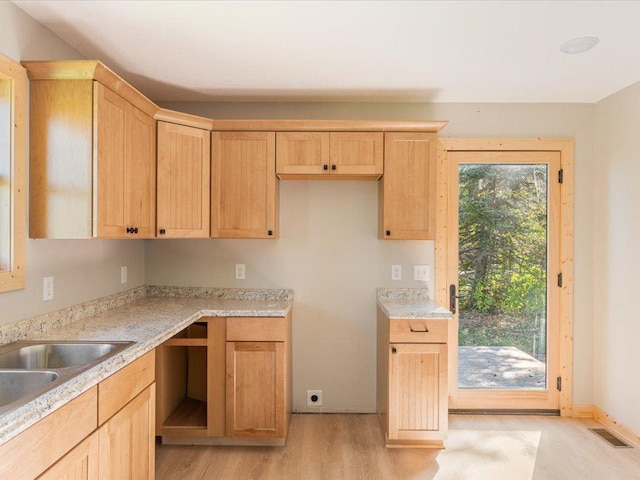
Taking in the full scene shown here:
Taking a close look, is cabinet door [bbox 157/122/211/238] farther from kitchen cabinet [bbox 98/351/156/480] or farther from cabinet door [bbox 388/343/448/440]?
cabinet door [bbox 388/343/448/440]

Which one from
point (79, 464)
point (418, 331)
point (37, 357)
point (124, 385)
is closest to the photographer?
point (79, 464)

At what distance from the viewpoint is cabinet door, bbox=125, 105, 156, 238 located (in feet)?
7.45

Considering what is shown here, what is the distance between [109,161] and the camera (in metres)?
2.05

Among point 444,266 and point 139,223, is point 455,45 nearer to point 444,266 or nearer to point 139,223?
point 444,266

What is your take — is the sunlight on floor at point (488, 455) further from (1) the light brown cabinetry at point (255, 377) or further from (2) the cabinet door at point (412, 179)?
(2) the cabinet door at point (412, 179)

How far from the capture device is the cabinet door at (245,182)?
9.19 feet

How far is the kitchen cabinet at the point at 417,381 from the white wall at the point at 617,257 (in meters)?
1.39

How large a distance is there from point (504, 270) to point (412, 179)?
44.7 inches

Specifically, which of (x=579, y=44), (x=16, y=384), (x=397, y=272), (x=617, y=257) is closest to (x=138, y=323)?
(x=16, y=384)

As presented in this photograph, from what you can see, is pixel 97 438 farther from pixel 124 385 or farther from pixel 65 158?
pixel 65 158

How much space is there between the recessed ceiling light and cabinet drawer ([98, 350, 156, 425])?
2.80 m

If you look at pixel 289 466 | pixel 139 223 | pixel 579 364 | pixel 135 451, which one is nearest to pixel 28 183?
pixel 139 223

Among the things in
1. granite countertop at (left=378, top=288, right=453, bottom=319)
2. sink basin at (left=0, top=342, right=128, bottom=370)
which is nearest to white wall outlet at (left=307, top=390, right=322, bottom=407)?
granite countertop at (left=378, top=288, right=453, bottom=319)

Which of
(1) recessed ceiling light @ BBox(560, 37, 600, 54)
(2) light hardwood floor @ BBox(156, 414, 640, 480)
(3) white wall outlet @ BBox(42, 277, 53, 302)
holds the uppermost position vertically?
(1) recessed ceiling light @ BBox(560, 37, 600, 54)
